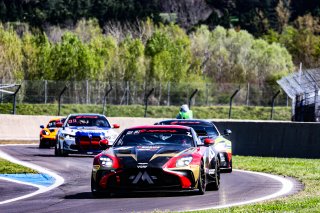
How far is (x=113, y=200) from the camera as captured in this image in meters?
16.0

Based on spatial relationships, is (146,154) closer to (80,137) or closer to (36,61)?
(80,137)

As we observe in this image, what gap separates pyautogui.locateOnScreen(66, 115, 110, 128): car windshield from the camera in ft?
101

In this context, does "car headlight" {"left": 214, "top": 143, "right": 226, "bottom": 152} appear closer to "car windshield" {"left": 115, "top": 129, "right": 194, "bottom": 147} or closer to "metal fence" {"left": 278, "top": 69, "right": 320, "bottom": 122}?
"car windshield" {"left": 115, "top": 129, "right": 194, "bottom": 147}

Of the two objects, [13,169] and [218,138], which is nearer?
[13,169]

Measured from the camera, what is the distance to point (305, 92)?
40.3 m

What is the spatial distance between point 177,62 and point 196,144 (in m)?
71.2

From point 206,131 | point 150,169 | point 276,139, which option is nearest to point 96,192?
point 150,169

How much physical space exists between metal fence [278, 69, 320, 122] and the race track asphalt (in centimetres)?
1815

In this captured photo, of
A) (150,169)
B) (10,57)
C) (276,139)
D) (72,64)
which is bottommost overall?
(276,139)

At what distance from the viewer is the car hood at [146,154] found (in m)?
16.5

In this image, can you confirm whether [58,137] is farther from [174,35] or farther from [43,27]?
[43,27]

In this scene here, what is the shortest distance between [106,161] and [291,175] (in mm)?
6579

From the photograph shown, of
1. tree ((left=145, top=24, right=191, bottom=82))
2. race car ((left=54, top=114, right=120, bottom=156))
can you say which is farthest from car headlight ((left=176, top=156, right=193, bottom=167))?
tree ((left=145, top=24, right=191, bottom=82))

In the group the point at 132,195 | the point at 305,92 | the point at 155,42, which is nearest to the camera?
the point at 132,195
